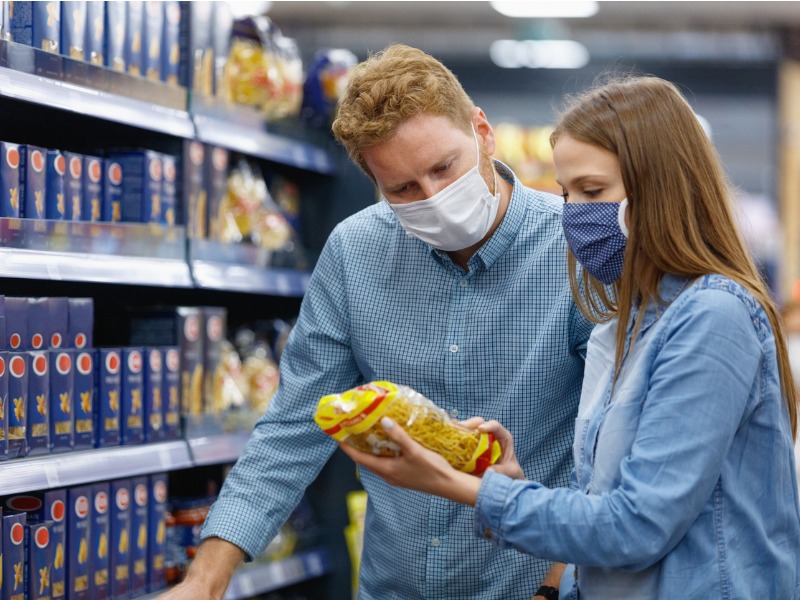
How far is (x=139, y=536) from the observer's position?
249 cm

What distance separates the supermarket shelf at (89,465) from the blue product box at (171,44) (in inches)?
36.6

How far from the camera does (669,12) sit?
7215 millimetres

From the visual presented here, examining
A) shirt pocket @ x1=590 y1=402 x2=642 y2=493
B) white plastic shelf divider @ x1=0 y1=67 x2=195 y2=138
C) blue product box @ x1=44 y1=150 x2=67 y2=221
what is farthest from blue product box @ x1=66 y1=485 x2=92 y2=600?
shirt pocket @ x1=590 y1=402 x2=642 y2=493

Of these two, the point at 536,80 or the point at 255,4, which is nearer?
the point at 255,4

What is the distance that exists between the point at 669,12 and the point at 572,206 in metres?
6.23

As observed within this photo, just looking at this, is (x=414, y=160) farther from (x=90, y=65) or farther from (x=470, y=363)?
(x=90, y=65)

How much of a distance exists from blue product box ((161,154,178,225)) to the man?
27.2 inches

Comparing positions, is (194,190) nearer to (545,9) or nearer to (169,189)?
(169,189)

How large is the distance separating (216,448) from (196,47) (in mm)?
1067

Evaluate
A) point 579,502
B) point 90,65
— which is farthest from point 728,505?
point 90,65

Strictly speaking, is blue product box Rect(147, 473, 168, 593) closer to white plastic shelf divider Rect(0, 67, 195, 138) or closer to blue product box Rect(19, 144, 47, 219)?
blue product box Rect(19, 144, 47, 219)

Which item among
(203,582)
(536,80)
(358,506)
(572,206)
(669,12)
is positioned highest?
(669,12)

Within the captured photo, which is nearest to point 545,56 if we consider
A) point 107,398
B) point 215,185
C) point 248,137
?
point 248,137

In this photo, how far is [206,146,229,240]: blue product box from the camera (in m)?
2.86
